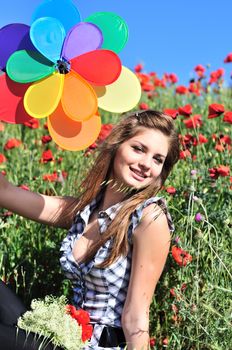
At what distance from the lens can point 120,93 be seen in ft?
7.44

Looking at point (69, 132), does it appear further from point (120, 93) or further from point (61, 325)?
point (61, 325)

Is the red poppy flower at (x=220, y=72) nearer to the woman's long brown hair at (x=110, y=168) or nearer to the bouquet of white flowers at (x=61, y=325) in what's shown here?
the woman's long brown hair at (x=110, y=168)

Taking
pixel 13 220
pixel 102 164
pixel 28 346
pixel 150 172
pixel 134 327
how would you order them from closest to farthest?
pixel 28 346 < pixel 134 327 < pixel 150 172 < pixel 102 164 < pixel 13 220

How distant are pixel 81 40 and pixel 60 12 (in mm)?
138

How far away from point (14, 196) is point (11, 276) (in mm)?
551

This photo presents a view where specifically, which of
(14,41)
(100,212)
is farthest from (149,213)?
(14,41)

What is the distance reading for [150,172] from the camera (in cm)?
220

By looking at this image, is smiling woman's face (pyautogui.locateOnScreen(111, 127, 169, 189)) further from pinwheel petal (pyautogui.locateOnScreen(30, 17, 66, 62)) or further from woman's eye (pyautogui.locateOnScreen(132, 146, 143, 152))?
pinwheel petal (pyautogui.locateOnScreen(30, 17, 66, 62))

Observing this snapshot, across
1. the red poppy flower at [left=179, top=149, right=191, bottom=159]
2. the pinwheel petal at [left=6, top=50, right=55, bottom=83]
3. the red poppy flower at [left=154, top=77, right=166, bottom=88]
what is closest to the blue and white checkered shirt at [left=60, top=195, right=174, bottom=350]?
the pinwheel petal at [left=6, top=50, right=55, bottom=83]

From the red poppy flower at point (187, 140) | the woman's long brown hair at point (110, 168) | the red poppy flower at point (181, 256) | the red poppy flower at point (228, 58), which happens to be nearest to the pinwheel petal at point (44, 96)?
the woman's long brown hair at point (110, 168)

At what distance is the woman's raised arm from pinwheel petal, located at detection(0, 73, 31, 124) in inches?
10.1

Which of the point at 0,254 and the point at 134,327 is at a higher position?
the point at 0,254

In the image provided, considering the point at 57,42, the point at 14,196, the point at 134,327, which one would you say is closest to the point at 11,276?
the point at 14,196

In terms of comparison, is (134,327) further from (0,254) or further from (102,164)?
(0,254)
